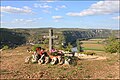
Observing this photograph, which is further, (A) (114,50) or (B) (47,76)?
(A) (114,50)

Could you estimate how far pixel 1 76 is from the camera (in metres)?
13.5

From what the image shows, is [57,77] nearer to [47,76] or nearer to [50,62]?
[47,76]

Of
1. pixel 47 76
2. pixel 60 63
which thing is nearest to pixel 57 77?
pixel 47 76

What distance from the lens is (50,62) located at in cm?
1903

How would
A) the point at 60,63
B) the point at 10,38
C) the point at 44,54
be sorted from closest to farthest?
the point at 60,63 < the point at 44,54 < the point at 10,38

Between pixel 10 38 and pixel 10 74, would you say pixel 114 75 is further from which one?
pixel 10 38

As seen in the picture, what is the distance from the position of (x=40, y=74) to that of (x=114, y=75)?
15.7ft

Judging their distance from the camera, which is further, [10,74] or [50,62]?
[50,62]

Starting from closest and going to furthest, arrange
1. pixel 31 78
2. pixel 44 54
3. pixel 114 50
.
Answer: pixel 31 78
pixel 44 54
pixel 114 50

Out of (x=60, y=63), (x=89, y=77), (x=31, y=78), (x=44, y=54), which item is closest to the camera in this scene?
(x=31, y=78)

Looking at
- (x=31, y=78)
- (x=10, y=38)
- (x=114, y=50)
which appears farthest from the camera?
(x=10, y=38)

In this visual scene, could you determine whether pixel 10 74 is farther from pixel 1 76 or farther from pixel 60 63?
pixel 60 63

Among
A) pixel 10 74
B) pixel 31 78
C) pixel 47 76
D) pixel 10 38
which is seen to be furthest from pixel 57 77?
pixel 10 38

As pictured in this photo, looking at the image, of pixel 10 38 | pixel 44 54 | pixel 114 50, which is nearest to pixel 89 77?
pixel 44 54
